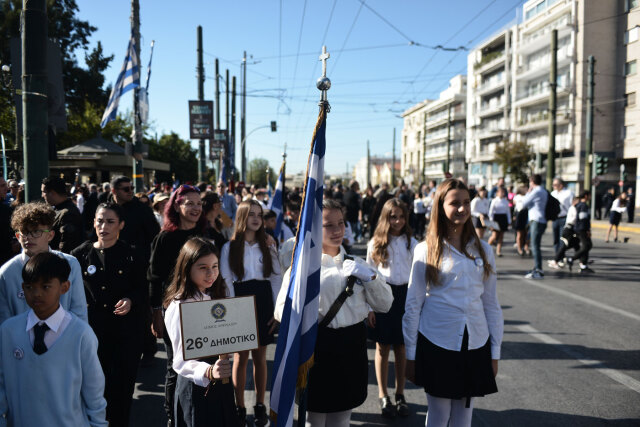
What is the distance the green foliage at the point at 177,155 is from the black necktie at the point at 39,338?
5692 cm

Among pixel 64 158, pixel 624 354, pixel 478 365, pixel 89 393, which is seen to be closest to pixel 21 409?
pixel 89 393

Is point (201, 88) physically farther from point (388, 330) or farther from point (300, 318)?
point (300, 318)

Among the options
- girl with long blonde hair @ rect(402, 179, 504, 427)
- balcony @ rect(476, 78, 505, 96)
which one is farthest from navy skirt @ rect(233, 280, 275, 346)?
balcony @ rect(476, 78, 505, 96)

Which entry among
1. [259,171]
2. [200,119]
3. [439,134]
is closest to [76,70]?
[200,119]

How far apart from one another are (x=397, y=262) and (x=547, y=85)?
48399mm

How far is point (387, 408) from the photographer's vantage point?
14.0 feet

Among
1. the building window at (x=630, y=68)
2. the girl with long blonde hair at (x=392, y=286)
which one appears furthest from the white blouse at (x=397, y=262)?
the building window at (x=630, y=68)

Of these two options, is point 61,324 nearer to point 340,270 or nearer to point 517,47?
point 340,270

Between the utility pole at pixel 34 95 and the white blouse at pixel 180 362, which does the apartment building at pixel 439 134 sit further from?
the white blouse at pixel 180 362

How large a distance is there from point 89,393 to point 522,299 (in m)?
7.43

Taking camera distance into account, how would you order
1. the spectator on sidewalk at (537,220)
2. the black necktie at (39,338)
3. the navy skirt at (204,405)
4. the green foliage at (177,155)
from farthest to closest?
the green foliage at (177,155)
the spectator on sidewalk at (537,220)
the navy skirt at (204,405)
the black necktie at (39,338)

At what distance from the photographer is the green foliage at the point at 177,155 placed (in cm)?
5811

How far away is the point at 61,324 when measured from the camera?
251 cm

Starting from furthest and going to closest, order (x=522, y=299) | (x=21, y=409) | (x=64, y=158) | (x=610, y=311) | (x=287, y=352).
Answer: (x=64, y=158)
(x=522, y=299)
(x=610, y=311)
(x=287, y=352)
(x=21, y=409)
